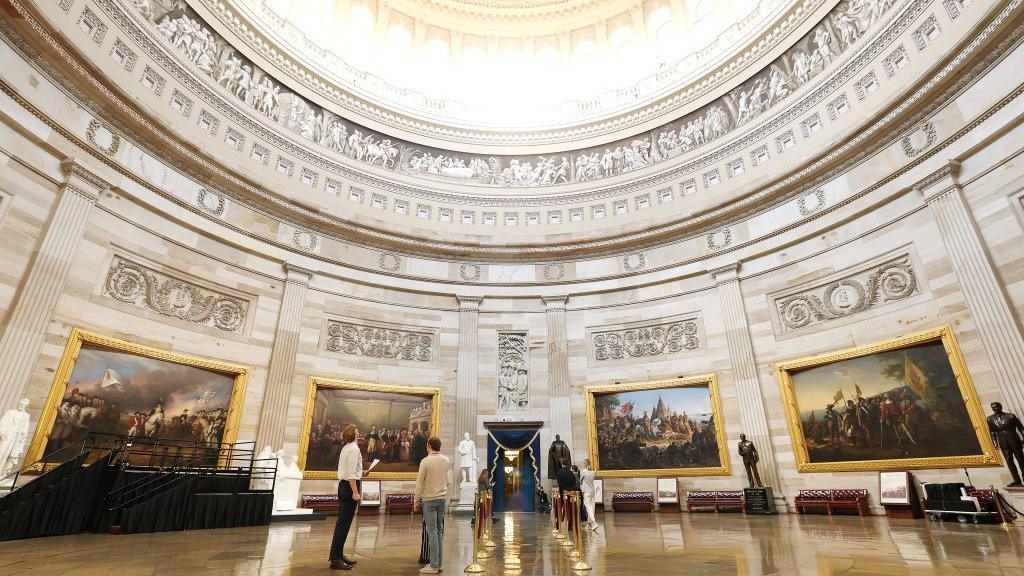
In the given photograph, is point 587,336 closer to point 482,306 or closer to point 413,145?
point 482,306

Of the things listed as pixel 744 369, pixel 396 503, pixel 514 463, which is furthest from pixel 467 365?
pixel 744 369

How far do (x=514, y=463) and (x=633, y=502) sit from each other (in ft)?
14.6

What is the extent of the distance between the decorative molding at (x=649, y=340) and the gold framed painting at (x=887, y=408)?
3.31 meters

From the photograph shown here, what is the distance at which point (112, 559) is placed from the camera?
6227 millimetres

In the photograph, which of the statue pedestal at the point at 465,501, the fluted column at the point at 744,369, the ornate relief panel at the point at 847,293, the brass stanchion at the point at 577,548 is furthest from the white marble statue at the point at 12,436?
the ornate relief panel at the point at 847,293

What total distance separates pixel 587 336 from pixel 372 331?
8.33 meters

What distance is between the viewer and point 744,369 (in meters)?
16.4

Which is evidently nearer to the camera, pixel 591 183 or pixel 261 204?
pixel 261 204

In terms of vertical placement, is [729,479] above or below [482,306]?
below

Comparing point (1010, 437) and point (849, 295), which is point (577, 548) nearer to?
point (1010, 437)

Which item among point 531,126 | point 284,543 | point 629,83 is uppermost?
point 629,83

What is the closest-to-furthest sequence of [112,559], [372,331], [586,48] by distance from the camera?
[112,559] < [372,331] < [586,48]

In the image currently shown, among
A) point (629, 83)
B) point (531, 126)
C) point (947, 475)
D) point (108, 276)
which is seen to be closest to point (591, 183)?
point (531, 126)

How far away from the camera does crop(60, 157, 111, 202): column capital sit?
1212cm
